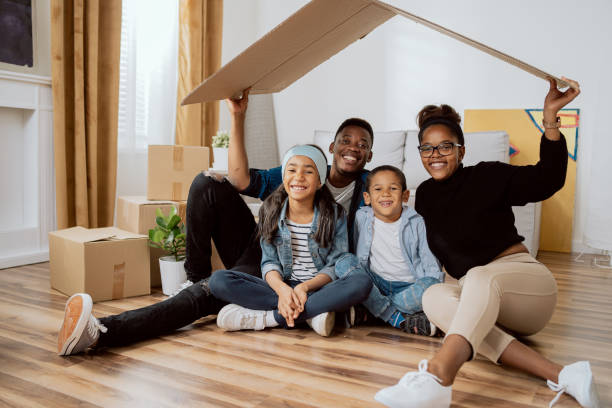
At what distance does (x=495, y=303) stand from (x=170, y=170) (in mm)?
1669

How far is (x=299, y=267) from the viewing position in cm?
171

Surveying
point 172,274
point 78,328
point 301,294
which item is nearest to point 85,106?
point 172,274

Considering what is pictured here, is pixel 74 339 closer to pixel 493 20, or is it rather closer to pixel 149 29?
pixel 149 29

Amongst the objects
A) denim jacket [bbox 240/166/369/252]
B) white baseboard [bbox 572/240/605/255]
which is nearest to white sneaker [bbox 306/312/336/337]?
denim jacket [bbox 240/166/369/252]

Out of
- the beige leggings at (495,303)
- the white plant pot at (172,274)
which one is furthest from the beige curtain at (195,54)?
the beige leggings at (495,303)

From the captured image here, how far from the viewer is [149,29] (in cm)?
325

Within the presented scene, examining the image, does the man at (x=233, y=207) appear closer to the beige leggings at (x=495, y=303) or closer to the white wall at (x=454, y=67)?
the beige leggings at (x=495, y=303)

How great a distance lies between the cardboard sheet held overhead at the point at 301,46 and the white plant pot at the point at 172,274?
2.57ft

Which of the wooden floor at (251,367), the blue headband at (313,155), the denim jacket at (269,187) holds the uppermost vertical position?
the blue headband at (313,155)

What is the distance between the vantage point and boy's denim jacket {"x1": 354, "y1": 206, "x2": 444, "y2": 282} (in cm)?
167

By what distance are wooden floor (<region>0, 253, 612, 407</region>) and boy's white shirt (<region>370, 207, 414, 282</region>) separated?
196 millimetres

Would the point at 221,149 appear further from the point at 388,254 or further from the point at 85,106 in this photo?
the point at 388,254

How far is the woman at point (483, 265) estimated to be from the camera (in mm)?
1080

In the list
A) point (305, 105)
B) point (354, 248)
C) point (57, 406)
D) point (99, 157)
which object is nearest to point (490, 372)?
point (354, 248)
